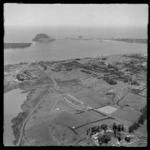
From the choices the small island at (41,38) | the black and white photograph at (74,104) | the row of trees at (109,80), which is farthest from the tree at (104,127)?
the small island at (41,38)

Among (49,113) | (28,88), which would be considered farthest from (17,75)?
(49,113)

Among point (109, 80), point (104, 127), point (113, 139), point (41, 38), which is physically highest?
point (41, 38)

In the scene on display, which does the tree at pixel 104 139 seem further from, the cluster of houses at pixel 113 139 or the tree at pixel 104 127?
the tree at pixel 104 127

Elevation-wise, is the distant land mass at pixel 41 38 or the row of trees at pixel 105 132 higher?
the distant land mass at pixel 41 38

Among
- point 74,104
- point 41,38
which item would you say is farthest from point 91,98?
point 41,38

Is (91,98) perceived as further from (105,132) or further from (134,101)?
(105,132)

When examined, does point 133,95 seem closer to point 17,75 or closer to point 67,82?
point 67,82
